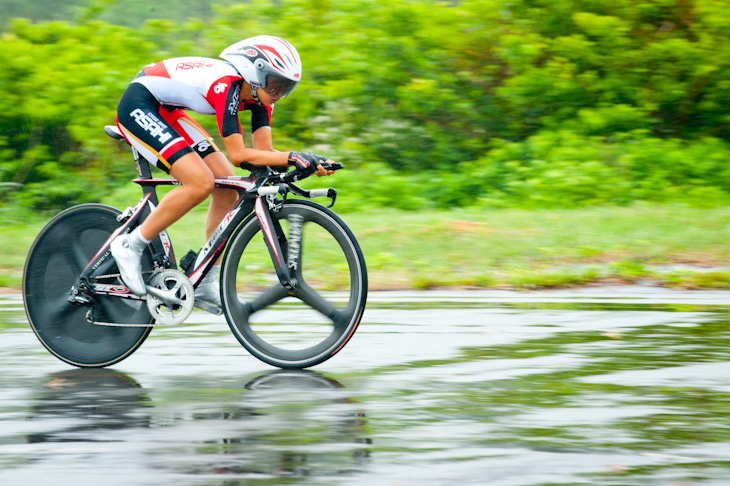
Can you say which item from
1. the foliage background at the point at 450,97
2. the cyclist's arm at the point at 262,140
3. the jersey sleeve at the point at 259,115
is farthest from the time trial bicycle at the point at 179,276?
the foliage background at the point at 450,97

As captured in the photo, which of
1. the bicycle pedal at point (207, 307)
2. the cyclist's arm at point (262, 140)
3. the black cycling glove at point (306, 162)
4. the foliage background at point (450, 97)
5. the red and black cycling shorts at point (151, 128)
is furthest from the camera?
the foliage background at point (450, 97)

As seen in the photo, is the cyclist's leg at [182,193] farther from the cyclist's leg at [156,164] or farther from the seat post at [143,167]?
the seat post at [143,167]

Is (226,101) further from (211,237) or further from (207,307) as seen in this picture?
(207,307)

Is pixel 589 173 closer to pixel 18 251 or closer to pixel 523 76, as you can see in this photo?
pixel 523 76

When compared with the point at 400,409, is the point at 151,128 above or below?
above

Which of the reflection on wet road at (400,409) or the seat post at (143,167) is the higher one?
the seat post at (143,167)

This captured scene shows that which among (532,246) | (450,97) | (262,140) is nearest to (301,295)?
(262,140)

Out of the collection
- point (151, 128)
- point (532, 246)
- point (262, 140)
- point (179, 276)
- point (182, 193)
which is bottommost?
point (532, 246)

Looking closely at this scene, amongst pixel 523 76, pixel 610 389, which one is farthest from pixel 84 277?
pixel 523 76

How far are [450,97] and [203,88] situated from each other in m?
12.1

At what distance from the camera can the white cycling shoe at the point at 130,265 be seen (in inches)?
261

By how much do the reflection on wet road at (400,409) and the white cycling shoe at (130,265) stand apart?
498 mm

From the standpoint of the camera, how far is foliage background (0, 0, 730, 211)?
1669 centimetres

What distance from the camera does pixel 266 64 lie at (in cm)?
640
